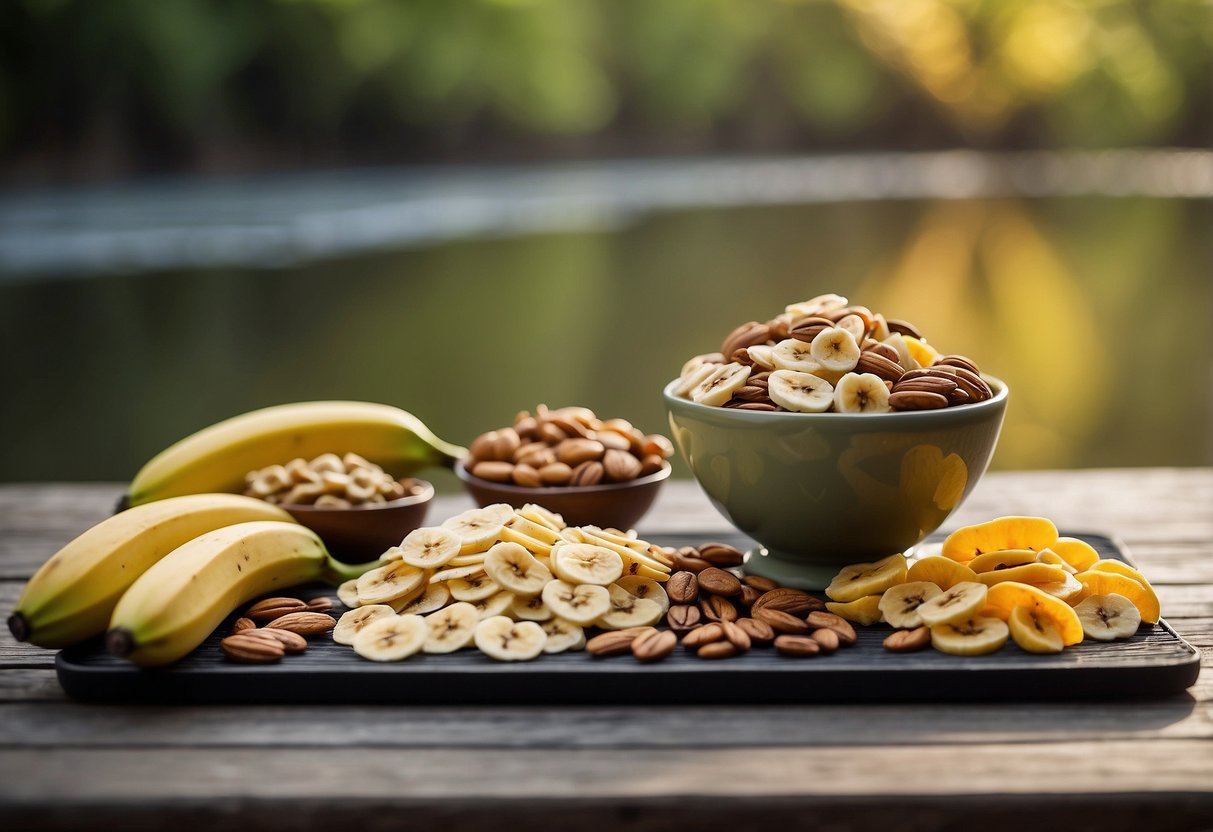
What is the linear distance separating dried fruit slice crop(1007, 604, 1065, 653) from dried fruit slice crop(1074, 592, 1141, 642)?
0.04m

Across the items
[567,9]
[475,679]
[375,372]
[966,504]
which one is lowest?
[375,372]

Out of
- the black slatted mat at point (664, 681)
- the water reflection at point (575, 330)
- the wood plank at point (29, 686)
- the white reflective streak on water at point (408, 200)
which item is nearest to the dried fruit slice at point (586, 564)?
the black slatted mat at point (664, 681)

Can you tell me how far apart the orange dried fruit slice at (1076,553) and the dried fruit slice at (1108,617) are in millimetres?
87

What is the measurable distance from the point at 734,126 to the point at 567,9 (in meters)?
7.10

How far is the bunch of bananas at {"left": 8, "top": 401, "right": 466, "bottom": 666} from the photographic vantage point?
3.16 feet

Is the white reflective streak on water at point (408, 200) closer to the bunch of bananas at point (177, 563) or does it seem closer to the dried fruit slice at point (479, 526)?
the bunch of bananas at point (177, 563)

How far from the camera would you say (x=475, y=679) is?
3.06ft

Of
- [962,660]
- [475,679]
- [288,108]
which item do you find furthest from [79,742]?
[288,108]

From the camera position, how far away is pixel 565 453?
137 centimetres

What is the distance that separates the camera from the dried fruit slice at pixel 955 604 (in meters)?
0.99

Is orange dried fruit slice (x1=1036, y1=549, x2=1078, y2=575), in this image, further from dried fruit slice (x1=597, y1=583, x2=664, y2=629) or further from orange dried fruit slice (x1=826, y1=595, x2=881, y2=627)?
dried fruit slice (x1=597, y1=583, x2=664, y2=629)

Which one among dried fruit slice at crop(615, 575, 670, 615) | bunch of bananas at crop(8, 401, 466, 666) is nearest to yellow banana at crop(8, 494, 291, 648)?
bunch of bananas at crop(8, 401, 466, 666)

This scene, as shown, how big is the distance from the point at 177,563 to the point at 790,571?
58 cm

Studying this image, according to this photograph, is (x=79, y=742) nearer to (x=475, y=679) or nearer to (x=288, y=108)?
(x=475, y=679)
